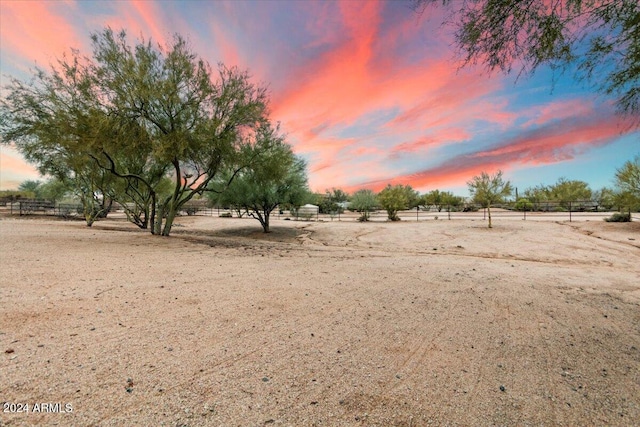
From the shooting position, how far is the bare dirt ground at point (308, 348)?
229cm

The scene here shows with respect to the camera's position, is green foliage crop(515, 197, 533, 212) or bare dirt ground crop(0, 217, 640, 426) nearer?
bare dirt ground crop(0, 217, 640, 426)

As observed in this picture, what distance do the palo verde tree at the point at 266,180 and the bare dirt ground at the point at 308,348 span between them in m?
10.6

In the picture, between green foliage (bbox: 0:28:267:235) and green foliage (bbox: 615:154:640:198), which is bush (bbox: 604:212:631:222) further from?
green foliage (bbox: 0:28:267:235)

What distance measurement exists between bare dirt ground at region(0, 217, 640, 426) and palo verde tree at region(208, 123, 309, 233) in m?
10.6

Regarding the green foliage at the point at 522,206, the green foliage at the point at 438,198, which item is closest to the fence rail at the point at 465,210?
the green foliage at the point at 522,206

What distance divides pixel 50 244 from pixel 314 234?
50.1 ft

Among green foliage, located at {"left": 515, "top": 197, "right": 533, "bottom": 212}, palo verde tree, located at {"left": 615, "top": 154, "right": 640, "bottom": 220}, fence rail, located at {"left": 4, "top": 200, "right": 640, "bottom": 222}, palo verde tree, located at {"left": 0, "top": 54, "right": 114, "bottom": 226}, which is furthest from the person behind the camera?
green foliage, located at {"left": 515, "top": 197, "right": 533, "bottom": 212}

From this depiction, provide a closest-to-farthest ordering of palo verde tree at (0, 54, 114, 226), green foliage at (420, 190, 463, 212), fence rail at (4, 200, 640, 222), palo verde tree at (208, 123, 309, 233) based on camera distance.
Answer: palo verde tree at (0, 54, 114, 226)
palo verde tree at (208, 123, 309, 233)
fence rail at (4, 200, 640, 222)
green foliage at (420, 190, 463, 212)

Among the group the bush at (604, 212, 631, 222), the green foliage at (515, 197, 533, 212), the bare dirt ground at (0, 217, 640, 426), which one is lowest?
the bare dirt ground at (0, 217, 640, 426)

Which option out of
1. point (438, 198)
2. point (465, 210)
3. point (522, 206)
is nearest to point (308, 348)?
point (522, 206)

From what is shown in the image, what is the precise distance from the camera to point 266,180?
18.0 meters

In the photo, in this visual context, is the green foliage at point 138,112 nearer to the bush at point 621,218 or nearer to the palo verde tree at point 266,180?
the palo verde tree at point 266,180

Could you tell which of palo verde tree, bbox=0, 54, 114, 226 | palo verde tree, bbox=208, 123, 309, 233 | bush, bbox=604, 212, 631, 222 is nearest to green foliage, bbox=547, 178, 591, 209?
bush, bbox=604, 212, 631, 222

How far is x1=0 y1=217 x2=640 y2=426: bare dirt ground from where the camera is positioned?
229 cm
